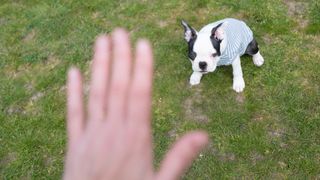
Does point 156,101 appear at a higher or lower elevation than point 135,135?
lower

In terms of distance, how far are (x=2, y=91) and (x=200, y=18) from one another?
2621 millimetres

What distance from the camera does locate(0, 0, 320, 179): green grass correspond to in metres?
4.60

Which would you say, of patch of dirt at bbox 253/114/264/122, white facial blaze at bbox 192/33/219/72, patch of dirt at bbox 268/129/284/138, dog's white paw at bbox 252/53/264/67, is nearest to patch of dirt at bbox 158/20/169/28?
dog's white paw at bbox 252/53/264/67

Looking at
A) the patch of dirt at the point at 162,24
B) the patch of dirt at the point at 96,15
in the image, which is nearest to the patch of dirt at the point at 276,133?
the patch of dirt at the point at 162,24

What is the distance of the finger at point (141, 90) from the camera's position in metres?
1.31

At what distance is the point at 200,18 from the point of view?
6.07m

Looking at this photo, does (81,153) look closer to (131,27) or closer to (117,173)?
(117,173)

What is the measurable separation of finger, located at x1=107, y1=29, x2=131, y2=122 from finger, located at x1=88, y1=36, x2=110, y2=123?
0.08 feet

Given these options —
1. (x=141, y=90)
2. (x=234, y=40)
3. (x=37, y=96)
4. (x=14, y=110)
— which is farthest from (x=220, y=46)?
(x=141, y=90)

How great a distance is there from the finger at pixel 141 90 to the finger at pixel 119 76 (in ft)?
0.08

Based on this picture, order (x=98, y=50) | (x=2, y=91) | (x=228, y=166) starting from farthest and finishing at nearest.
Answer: (x=2, y=91) → (x=228, y=166) → (x=98, y=50)

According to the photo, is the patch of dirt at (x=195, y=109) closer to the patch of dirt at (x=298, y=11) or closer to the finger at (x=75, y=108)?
the patch of dirt at (x=298, y=11)

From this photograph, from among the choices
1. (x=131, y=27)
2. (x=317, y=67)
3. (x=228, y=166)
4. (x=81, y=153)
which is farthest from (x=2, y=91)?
(x=81, y=153)

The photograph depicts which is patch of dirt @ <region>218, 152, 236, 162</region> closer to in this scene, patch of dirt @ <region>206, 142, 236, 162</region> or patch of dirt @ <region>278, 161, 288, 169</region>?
patch of dirt @ <region>206, 142, 236, 162</region>
